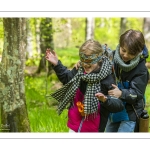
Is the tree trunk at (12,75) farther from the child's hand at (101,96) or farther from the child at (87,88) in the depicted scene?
the child's hand at (101,96)

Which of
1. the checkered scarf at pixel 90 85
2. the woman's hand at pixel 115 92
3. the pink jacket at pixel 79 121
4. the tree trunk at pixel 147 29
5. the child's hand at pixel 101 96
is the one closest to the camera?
the child's hand at pixel 101 96

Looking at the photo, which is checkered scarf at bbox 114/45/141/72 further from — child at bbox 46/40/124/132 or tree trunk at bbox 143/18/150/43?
tree trunk at bbox 143/18/150/43

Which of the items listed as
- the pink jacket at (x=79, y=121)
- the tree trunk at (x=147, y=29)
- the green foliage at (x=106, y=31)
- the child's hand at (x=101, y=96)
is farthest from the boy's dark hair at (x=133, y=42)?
the green foliage at (x=106, y=31)

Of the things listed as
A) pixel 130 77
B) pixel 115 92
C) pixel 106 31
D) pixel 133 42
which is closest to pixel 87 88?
pixel 115 92

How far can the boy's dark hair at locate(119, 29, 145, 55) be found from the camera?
2625 mm

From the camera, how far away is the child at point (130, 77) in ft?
8.62

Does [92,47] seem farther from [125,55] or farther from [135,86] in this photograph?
[135,86]

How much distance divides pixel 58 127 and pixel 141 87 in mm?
1674

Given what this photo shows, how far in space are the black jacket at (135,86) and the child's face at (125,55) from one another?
4.5 inches

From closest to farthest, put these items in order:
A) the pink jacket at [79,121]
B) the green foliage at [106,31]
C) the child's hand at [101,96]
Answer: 1. the child's hand at [101,96]
2. the pink jacket at [79,121]
3. the green foliage at [106,31]

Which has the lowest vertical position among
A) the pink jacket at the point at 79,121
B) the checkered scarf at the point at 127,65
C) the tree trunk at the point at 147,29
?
the pink jacket at the point at 79,121

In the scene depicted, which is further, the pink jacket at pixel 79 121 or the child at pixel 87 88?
the pink jacket at pixel 79 121
